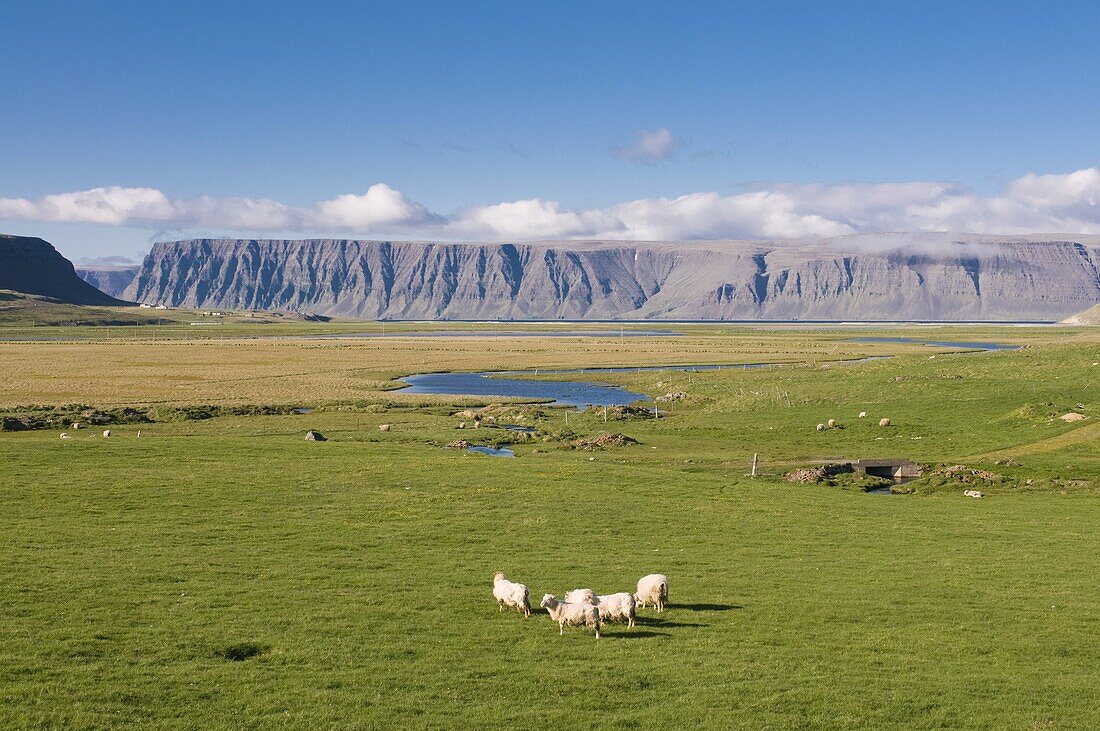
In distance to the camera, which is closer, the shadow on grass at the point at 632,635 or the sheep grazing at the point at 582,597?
the shadow on grass at the point at 632,635

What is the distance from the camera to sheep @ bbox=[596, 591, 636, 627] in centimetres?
2083

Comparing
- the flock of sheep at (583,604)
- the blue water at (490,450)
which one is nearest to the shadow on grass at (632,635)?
the flock of sheep at (583,604)

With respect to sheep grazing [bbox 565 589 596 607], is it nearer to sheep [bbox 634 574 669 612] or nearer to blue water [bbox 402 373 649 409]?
sheep [bbox 634 574 669 612]

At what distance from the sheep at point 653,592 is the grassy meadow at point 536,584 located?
1.54 feet

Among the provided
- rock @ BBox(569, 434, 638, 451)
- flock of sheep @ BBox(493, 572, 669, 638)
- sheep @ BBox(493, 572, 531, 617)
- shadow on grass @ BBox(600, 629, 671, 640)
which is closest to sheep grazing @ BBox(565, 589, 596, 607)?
flock of sheep @ BBox(493, 572, 669, 638)

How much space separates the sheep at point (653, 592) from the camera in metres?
22.4

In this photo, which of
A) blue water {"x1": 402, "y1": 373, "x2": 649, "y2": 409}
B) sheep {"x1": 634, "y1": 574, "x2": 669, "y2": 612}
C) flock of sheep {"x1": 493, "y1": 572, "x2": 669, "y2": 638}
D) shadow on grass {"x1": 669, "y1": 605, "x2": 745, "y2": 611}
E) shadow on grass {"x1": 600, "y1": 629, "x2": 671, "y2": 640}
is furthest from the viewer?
blue water {"x1": 402, "y1": 373, "x2": 649, "y2": 409}

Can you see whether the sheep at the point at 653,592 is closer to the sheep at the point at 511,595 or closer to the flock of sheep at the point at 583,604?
the flock of sheep at the point at 583,604

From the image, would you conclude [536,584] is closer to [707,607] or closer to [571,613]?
[571,613]

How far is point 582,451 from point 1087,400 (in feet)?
131

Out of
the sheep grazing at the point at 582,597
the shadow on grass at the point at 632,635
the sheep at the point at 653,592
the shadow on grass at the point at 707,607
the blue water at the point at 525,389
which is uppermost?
the sheep grazing at the point at 582,597

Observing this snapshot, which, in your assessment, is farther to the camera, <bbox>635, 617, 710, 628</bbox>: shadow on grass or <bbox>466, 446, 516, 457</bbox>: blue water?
<bbox>466, 446, 516, 457</bbox>: blue water

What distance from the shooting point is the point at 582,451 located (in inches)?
2339

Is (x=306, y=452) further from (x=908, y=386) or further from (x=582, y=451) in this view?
(x=908, y=386)
